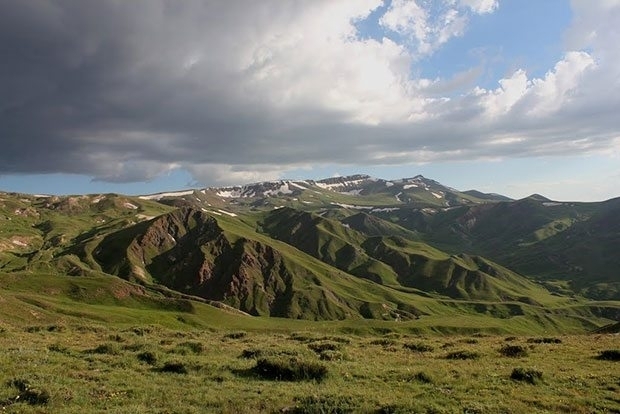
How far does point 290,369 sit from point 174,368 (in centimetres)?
730

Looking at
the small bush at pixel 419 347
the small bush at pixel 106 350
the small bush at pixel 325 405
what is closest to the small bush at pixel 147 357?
the small bush at pixel 106 350

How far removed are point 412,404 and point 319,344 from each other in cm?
1983

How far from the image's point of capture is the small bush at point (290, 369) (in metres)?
29.1

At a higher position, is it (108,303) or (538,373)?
(538,373)

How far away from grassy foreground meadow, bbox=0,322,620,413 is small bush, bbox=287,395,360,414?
0.05m

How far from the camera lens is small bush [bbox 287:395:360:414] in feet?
72.7

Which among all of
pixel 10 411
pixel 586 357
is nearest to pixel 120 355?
pixel 10 411

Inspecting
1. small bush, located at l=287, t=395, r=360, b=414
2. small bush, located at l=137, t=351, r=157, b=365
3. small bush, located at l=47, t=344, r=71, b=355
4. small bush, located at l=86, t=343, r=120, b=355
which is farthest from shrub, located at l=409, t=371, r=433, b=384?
small bush, located at l=47, t=344, r=71, b=355

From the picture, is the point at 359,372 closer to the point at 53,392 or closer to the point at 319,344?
the point at 319,344

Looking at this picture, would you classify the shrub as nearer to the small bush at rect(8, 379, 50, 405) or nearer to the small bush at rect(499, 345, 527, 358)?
the small bush at rect(499, 345, 527, 358)

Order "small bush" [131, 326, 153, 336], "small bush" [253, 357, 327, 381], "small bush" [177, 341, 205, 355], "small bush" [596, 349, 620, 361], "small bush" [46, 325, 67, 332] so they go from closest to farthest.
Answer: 1. "small bush" [253, 357, 327, 381]
2. "small bush" [596, 349, 620, 361]
3. "small bush" [177, 341, 205, 355]
4. "small bush" [46, 325, 67, 332]
5. "small bush" [131, 326, 153, 336]

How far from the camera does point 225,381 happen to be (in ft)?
91.1

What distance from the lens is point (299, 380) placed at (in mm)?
28594

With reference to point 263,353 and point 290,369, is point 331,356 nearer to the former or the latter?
point 263,353
